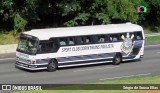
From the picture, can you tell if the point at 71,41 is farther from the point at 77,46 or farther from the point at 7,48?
the point at 7,48

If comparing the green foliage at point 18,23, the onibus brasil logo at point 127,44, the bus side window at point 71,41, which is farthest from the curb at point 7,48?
the onibus brasil logo at point 127,44

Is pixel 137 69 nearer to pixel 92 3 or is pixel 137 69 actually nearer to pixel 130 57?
pixel 130 57

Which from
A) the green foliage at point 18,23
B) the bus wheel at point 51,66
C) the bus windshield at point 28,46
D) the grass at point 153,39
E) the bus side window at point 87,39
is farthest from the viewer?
the grass at point 153,39

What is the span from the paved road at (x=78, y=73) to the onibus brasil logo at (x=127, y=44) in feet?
3.13

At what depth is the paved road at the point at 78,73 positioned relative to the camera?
25317mm

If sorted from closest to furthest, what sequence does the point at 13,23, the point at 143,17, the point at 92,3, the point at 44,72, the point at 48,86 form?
1. the point at 48,86
2. the point at 44,72
3. the point at 13,23
4. the point at 92,3
5. the point at 143,17

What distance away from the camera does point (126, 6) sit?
43094mm

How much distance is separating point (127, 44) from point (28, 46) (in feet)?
23.9

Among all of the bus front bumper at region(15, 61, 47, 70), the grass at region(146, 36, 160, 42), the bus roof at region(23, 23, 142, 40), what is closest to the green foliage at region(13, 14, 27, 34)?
the bus roof at region(23, 23, 142, 40)

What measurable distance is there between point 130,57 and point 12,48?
958 cm

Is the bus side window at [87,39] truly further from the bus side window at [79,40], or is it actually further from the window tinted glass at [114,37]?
the window tinted glass at [114,37]

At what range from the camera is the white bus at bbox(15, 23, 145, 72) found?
27438mm

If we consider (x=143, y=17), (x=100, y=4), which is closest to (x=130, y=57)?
(x=100, y=4)

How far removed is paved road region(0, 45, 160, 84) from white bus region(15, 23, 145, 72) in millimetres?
446
